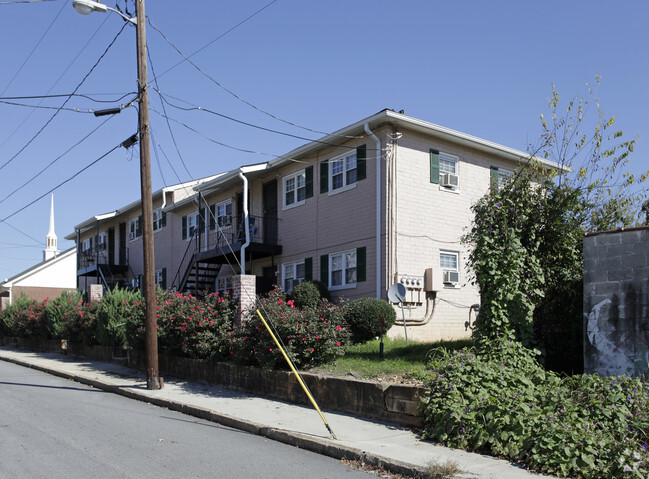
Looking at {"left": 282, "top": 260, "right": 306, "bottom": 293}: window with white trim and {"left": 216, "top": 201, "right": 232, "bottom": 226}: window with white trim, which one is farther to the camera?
{"left": 216, "top": 201, "right": 232, "bottom": 226}: window with white trim

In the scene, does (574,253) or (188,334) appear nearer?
Result: (574,253)

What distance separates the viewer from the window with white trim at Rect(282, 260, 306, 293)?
20828 mm

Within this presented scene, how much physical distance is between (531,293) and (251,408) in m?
5.37

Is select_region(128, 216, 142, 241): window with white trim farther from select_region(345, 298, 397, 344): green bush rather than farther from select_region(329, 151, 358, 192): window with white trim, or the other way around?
select_region(345, 298, 397, 344): green bush

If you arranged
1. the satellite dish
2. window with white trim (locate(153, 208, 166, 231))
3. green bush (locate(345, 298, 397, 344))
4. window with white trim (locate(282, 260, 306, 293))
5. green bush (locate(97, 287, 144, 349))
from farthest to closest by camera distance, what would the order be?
window with white trim (locate(153, 208, 166, 231))
window with white trim (locate(282, 260, 306, 293))
green bush (locate(97, 287, 144, 349))
green bush (locate(345, 298, 397, 344))
the satellite dish

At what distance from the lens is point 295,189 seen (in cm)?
2136

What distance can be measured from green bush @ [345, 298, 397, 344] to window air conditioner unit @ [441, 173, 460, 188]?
5.40 meters

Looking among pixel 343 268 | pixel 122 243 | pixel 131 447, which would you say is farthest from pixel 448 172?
pixel 122 243

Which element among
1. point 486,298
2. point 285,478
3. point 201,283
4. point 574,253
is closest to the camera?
point 285,478

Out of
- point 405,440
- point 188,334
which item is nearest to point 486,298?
point 405,440

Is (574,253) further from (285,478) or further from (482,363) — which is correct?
(285,478)

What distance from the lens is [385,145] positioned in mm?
17781

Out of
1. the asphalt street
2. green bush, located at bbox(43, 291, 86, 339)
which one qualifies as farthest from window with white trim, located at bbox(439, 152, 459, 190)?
green bush, located at bbox(43, 291, 86, 339)

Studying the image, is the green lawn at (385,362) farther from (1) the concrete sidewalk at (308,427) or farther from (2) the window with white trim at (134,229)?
(2) the window with white trim at (134,229)
